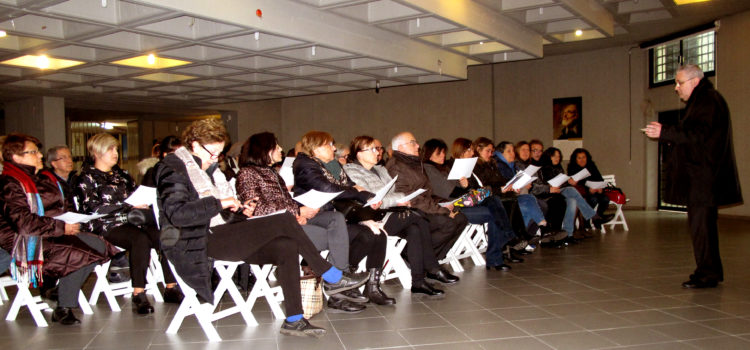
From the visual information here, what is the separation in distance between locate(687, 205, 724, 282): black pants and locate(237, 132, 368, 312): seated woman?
2.81m

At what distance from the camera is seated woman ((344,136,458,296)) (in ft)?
15.4

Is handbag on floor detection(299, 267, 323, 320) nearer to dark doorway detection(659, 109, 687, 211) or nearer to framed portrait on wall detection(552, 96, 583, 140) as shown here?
dark doorway detection(659, 109, 687, 211)

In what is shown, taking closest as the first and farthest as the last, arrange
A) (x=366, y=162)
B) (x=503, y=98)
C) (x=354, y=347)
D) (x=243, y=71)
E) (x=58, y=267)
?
(x=354, y=347)
(x=58, y=267)
(x=366, y=162)
(x=243, y=71)
(x=503, y=98)

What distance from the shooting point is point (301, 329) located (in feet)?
11.4

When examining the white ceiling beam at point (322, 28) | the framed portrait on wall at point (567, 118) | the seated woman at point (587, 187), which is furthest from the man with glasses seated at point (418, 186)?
the framed portrait on wall at point (567, 118)

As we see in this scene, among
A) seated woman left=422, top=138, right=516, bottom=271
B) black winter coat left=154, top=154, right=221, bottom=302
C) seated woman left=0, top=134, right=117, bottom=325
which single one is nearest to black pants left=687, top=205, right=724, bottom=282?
seated woman left=422, top=138, right=516, bottom=271

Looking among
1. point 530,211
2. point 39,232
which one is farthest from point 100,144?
point 530,211

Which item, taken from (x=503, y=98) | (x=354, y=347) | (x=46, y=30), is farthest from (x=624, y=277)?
(x=503, y=98)

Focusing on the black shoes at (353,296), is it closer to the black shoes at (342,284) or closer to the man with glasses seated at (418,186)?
the black shoes at (342,284)

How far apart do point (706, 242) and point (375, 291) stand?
276 cm

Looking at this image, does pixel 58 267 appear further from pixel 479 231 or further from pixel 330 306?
pixel 479 231

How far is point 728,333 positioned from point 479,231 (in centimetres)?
327

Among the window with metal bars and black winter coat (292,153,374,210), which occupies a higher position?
the window with metal bars

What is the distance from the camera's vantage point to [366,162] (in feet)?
16.6
